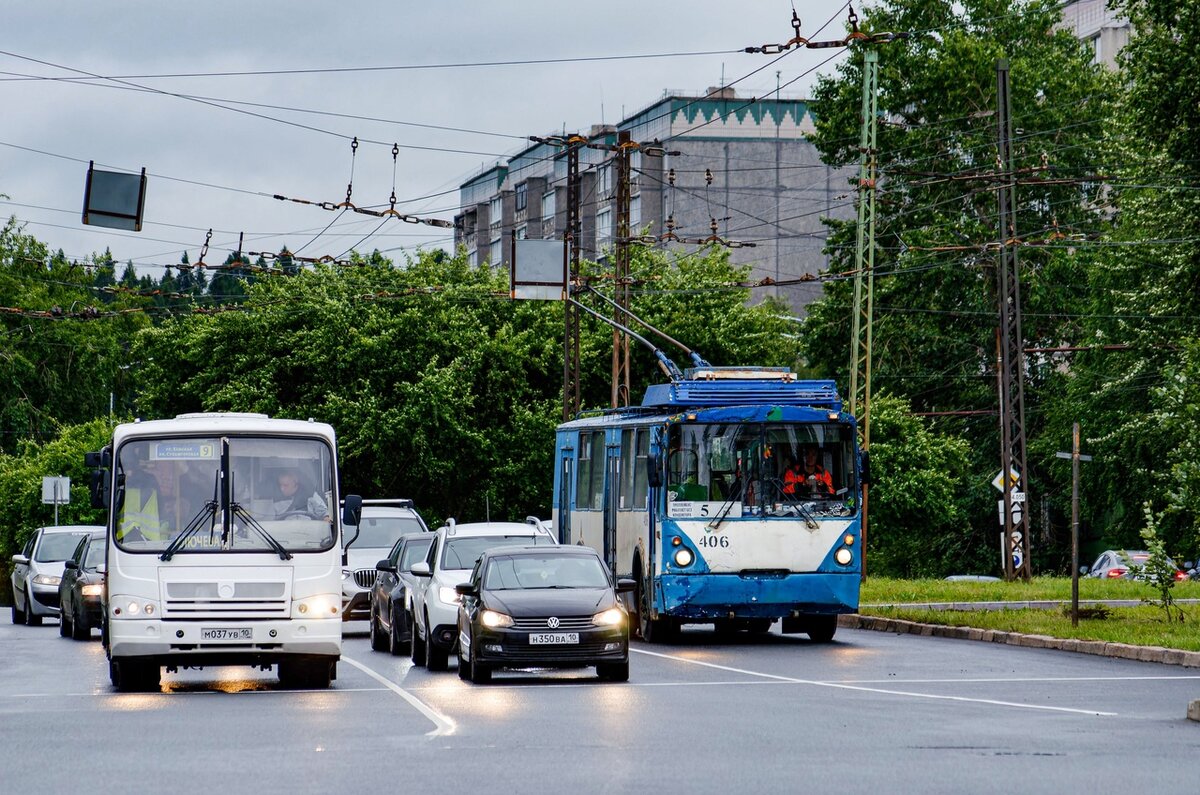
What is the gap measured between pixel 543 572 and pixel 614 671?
141 centimetres

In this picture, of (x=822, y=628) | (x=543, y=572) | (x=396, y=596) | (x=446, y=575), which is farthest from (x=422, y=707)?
(x=822, y=628)

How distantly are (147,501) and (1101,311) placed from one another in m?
41.1

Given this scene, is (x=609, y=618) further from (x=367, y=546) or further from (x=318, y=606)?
(x=367, y=546)

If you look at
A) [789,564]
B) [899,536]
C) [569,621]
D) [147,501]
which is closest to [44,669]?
[147,501]

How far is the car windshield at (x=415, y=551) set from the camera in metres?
26.0

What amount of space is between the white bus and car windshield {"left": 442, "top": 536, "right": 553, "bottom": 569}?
389cm

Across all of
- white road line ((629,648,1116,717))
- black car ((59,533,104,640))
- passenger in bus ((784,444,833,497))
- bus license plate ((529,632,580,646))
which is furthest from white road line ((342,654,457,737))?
black car ((59,533,104,640))

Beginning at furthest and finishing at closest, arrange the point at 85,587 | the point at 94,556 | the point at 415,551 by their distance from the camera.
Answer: the point at 94,556, the point at 85,587, the point at 415,551

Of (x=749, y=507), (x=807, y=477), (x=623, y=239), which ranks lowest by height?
(x=749, y=507)

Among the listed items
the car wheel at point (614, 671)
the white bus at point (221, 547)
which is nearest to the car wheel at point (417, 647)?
the white bus at point (221, 547)

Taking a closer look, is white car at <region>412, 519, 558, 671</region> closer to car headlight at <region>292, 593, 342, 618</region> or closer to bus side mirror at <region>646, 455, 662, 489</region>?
bus side mirror at <region>646, 455, 662, 489</region>

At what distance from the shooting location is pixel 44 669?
23297 millimetres

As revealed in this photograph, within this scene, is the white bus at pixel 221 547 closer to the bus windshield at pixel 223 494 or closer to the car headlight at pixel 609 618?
the bus windshield at pixel 223 494

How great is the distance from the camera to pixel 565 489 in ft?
111
